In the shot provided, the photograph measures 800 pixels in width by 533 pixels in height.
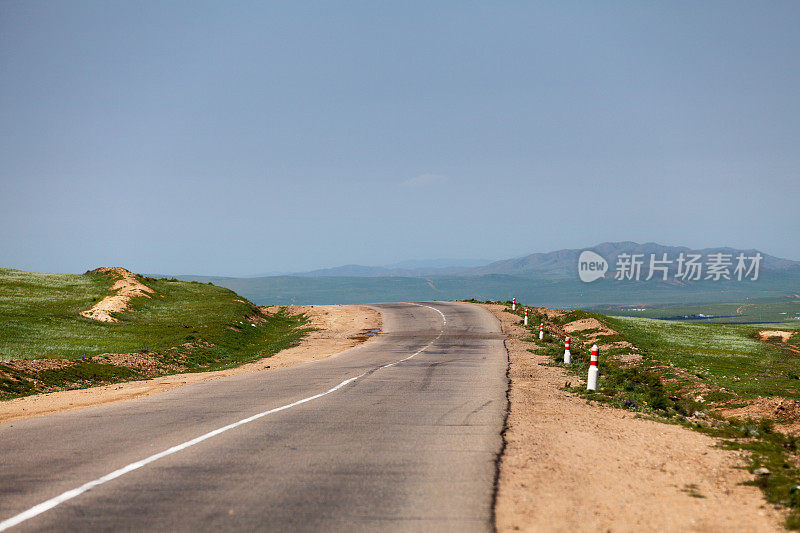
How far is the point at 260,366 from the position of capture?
23.8m

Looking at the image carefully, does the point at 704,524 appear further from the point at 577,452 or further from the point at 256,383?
the point at 256,383

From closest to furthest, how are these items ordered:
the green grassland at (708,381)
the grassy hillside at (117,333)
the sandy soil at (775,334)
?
the green grassland at (708,381) → the grassy hillside at (117,333) → the sandy soil at (775,334)

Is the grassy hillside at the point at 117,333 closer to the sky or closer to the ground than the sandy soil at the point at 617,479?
closer to the ground

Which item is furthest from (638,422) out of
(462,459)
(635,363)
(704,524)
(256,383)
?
(635,363)

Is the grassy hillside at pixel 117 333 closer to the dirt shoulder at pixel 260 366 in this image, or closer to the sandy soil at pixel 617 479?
the dirt shoulder at pixel 260 366

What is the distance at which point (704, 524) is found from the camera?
245 inches

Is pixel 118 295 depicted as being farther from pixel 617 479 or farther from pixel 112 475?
pixel 617 479

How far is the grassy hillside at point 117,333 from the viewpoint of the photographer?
20.2 metres

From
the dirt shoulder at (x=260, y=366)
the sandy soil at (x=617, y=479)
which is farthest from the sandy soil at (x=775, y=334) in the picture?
the sandy soil at (x=617, y=479)

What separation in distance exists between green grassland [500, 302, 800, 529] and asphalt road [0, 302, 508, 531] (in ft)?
11.4

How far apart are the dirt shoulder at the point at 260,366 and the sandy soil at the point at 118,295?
448 inches

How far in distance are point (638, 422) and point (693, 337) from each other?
36.1 m

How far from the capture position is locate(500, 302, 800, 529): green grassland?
366 inches

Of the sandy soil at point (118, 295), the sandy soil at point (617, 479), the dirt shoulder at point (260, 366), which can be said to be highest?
the sandy soil at point (617, 479)
